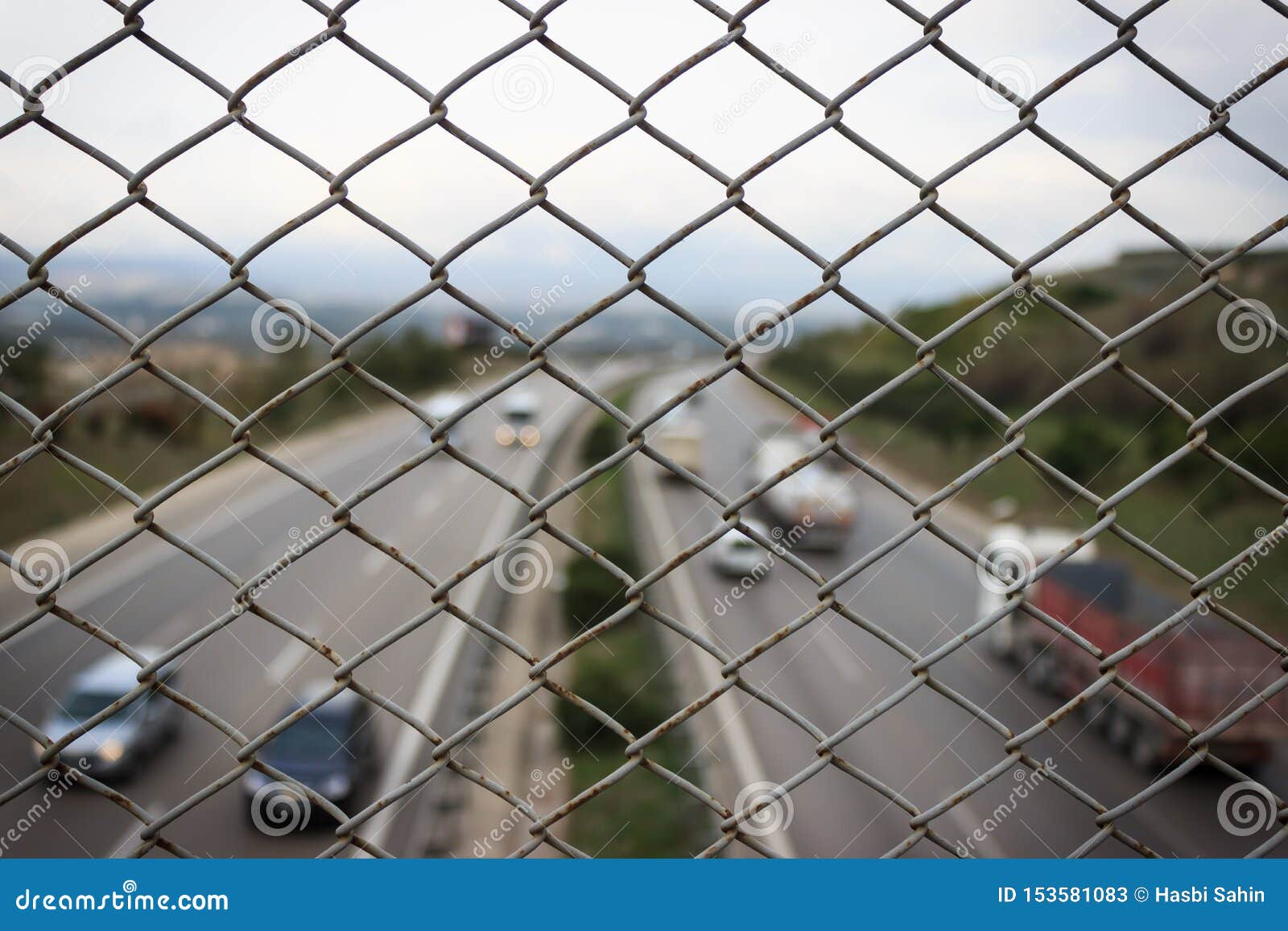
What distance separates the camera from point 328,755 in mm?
6059

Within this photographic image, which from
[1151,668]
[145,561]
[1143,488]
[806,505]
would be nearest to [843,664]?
[1151,668]

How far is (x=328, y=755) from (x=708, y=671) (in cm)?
584

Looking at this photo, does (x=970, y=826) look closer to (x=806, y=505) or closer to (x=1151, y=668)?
(x=1151, y=668)

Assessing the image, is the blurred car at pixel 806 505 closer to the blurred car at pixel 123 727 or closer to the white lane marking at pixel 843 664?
Result: the white lane marking at pixel 843 664

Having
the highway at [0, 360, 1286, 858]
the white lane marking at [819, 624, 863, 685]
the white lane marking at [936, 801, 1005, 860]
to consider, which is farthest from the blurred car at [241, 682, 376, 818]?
the white lane marking at [819, 624, 863, 685]

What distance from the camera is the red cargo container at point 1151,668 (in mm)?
5016

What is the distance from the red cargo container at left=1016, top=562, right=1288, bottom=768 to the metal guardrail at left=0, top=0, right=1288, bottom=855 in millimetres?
3585

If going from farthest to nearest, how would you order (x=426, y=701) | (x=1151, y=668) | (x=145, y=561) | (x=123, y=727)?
(x=145, y=561) → (x=426, y=701) → (x=1151, y=668) → (x=123, y=727)

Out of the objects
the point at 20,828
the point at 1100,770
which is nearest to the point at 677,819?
the point at 1100,770

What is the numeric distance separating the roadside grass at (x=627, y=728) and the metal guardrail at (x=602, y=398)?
11.3 feet

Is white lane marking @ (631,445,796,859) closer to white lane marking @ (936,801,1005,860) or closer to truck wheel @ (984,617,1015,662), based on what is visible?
white lane marking @ (936,801,1005,860)

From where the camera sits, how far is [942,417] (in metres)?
2.23

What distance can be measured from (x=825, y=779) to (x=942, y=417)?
24.0ft

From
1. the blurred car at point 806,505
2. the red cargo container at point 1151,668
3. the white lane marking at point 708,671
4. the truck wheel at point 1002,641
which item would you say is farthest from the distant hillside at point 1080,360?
the truck wheel at point 1002,641
